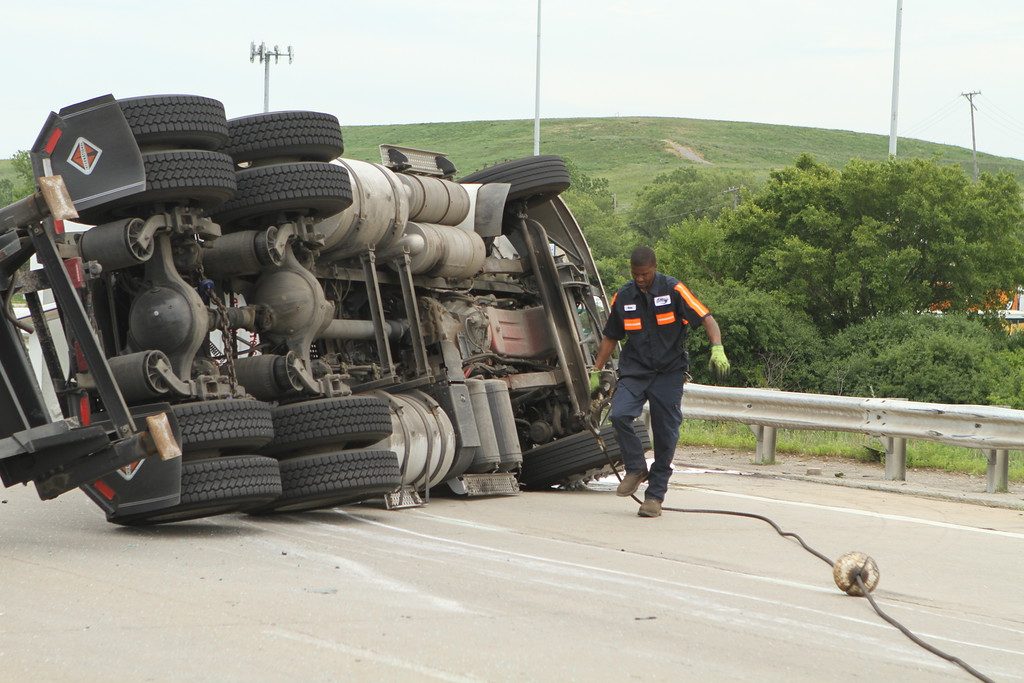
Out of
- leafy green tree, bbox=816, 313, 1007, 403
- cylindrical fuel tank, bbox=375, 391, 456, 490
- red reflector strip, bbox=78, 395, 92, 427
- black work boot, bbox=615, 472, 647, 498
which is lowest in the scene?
leafy green tree, bbox=816, 313, 1007, 403

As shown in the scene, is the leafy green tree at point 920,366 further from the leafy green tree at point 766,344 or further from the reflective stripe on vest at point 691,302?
the reflective stripe on vest at point 691,302

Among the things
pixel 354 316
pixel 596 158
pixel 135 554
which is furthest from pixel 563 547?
pixel 596 158

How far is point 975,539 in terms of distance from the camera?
859 cm

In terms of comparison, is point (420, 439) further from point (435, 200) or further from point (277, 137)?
point (277, 137)

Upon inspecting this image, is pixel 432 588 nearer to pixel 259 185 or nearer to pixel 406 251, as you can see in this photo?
pixel 259 185

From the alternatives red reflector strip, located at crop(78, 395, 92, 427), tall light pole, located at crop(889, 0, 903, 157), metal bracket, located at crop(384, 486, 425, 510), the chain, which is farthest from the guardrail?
tall light pole, located at crop(889, 0, 903, 157)

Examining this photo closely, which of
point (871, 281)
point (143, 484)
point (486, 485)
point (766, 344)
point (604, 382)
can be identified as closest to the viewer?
point (143, 484)

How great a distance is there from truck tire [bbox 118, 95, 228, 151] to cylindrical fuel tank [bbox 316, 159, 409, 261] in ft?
4.96

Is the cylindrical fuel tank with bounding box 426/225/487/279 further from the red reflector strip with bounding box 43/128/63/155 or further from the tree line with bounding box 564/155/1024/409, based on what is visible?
the tree line with bounding box 564/155/1024/409

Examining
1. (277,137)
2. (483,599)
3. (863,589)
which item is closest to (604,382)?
(277,137)

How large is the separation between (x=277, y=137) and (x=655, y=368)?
113 inches

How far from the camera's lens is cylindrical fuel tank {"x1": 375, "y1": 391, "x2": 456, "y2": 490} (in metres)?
9.00

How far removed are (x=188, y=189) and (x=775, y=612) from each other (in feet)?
12.1

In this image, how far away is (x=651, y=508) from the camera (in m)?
8.97
